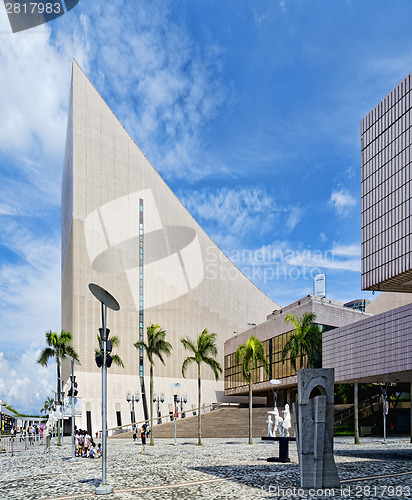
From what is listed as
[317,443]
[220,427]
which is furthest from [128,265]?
[317,443]

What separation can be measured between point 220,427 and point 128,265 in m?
30.7

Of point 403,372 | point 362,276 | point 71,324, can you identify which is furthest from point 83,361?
point 403,372

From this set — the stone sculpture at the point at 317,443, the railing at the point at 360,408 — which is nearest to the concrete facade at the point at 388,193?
the stone sculpture at the point at 317,443

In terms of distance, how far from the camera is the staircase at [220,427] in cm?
5316

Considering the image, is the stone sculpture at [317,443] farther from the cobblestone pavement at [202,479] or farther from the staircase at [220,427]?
the staircase at [220,427]

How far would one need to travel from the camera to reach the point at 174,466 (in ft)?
74.4

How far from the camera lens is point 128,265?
78750mm

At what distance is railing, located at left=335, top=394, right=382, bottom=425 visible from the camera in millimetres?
53000

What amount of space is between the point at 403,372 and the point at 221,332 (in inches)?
2366

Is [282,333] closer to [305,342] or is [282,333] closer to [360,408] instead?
[360,408]

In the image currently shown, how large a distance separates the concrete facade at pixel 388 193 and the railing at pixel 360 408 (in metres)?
20.4

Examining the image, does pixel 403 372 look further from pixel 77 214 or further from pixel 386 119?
pixel 77 214

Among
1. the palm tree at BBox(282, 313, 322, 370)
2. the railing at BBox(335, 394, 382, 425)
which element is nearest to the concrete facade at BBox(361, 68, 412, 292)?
the palm tree at BBox(282, 313, 322, 370)

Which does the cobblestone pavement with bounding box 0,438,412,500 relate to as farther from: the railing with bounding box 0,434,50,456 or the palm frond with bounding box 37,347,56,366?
the palm frond with bounding box 37,347,56,366
